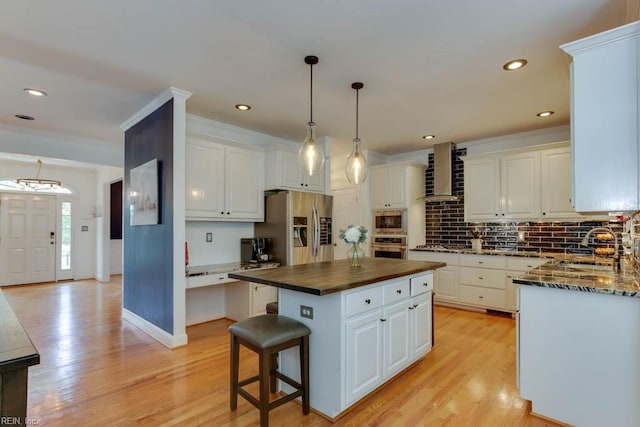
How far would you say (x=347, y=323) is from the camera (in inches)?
82.7

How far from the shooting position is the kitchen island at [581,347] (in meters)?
1.83

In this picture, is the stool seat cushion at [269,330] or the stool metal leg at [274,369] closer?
the stool seat cushion at [269,330]

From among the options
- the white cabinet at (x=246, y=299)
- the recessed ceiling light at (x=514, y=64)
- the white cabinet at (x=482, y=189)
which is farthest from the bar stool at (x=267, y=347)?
the white cabinet at (x=482, y=189)

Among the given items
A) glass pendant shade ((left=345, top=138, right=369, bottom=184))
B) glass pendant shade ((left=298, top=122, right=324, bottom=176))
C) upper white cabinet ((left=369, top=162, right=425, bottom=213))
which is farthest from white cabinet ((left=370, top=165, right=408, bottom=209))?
glass pendant shade ((left=298, top=122, right=324, bottom=176))

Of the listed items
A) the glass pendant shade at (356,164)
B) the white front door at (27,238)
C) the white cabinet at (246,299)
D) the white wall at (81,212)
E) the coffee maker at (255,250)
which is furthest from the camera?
the white wall at (81,212)

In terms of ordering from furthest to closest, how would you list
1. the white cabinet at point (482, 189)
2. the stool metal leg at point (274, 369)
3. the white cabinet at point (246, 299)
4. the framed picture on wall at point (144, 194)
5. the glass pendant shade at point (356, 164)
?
1. the white cabinet at point (482, 189)
2. the white cabinet at point (246, 299)
3. the framed picture on wall at point (144, 194)
4. the glass pendant shade at point (356, 164)
5. the stool metal leg at point (274, 369)

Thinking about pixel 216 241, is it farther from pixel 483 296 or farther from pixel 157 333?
pixel 483 296

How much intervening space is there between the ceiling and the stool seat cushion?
1.96 metres

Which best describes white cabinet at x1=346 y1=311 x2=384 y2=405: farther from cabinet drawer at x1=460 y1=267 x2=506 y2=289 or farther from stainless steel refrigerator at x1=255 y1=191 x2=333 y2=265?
cabinet drawer at x1=460 y1=267 x2=506 y2=289

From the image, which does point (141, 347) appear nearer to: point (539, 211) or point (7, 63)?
point (7, 63)

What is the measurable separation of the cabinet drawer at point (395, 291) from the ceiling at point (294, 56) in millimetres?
1792

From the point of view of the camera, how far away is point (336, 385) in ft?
6.79

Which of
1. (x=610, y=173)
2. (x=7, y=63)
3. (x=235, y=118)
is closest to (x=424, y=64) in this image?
(x=610, y=173)

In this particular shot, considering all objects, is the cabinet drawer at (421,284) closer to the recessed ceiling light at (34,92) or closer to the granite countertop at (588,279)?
the granite countertop at (588,279)
